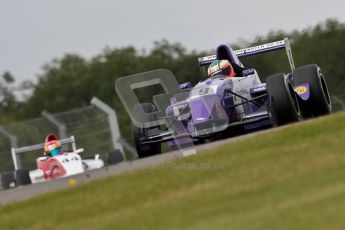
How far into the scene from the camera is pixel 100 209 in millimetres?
9961

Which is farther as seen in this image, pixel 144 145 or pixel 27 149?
pixel 27 149

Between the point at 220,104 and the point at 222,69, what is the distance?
5.12ft

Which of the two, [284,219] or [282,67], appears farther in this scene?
[282,67]

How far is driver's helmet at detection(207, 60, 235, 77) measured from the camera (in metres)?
17.5

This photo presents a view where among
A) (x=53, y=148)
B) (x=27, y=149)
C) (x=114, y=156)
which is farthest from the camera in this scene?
(x=27, y=149)

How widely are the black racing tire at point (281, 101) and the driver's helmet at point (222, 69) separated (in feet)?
5.76

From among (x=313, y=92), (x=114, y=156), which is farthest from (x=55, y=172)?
(x=313, y=92)

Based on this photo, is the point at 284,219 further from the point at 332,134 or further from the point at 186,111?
the point at 186,111

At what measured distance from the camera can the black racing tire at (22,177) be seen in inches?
639

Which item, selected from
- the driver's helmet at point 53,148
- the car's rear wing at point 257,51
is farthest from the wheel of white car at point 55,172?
the car's rear wing at point 257,51

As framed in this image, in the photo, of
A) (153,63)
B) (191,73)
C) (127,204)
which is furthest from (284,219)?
(153,63)

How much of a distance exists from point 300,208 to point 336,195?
0.50 metres

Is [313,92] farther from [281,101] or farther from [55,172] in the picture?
[55,172]

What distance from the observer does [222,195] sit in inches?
373
